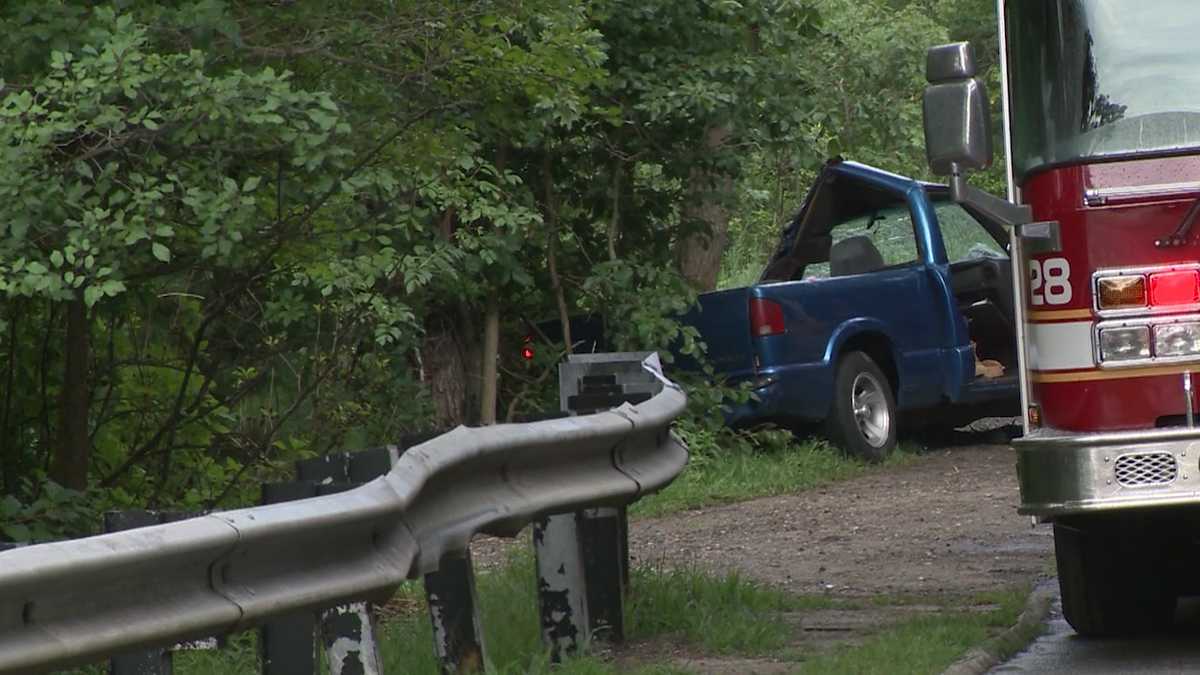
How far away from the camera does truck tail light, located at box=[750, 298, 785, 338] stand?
49.2 feet

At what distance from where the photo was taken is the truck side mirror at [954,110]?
7.08 meters

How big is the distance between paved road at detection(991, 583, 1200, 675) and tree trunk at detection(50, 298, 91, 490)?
429 centimetres

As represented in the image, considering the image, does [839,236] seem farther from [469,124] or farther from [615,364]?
[615,364]

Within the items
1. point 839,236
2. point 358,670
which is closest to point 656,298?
point 839,236

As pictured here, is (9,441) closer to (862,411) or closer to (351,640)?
(351,640)

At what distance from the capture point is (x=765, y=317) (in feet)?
49.3

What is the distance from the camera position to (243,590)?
14.4 feet

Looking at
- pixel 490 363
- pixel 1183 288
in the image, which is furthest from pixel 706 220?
pixel 1183 288

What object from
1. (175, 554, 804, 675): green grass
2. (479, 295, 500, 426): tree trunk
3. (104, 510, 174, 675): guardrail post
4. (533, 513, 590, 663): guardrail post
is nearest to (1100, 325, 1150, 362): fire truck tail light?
(175, 554, 804, 675): green grass

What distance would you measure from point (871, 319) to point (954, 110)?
28.5 feet

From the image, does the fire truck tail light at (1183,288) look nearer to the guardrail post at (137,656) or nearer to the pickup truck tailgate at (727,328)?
the guardrail post at (137,656)

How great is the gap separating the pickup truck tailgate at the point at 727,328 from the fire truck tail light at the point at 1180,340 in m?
7.90

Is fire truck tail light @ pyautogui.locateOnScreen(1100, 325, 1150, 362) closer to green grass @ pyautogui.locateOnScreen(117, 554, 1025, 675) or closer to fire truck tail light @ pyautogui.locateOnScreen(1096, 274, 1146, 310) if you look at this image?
fire truck tail light @ pyautogui.locateOnScreen(1096, 274, 1146, 310)

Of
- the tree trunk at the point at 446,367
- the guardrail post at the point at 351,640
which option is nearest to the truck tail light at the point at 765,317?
the tree trunk at the point at 446,367
